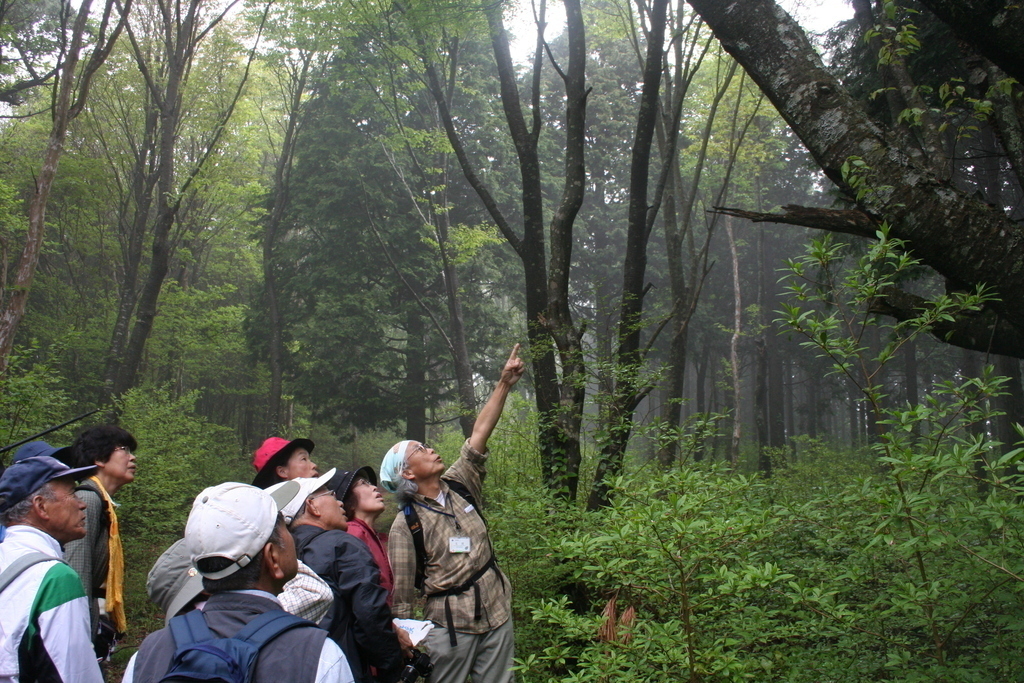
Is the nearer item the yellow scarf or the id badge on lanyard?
the id badge on lanyard

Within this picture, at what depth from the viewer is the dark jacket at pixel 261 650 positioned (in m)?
1.74

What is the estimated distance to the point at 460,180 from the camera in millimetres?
23328

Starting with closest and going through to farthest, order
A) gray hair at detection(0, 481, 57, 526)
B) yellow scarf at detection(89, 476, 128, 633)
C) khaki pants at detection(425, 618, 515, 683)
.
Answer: gray hair at detection(0, 481, 57, 526)
khaki pants at detection(425, 618, 515, 683)
yellow scarf at detection(89, 476, 128, 633)

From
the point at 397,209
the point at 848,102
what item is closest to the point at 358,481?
the point at 848,102

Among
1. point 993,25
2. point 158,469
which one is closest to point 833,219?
point 993,25

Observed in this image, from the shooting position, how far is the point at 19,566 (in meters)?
2.60

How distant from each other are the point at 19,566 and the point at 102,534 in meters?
1.50

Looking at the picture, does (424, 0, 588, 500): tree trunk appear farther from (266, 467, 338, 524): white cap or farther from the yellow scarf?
the yellow scarf

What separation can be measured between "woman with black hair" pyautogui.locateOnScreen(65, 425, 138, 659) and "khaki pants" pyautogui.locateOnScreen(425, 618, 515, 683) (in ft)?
6.18

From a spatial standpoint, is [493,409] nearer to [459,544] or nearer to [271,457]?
[459,544]

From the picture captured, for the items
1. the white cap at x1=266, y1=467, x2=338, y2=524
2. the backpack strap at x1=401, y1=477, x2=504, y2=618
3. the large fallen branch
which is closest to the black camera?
the backpack strap at x1=401, y1=477, x2=504, y2=618

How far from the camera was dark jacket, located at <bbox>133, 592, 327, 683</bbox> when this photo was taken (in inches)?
68.4

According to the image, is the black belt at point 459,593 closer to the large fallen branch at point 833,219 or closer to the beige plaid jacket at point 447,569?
the beige plaid jacket at point 447,569

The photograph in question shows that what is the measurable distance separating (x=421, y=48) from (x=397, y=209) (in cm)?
1266
